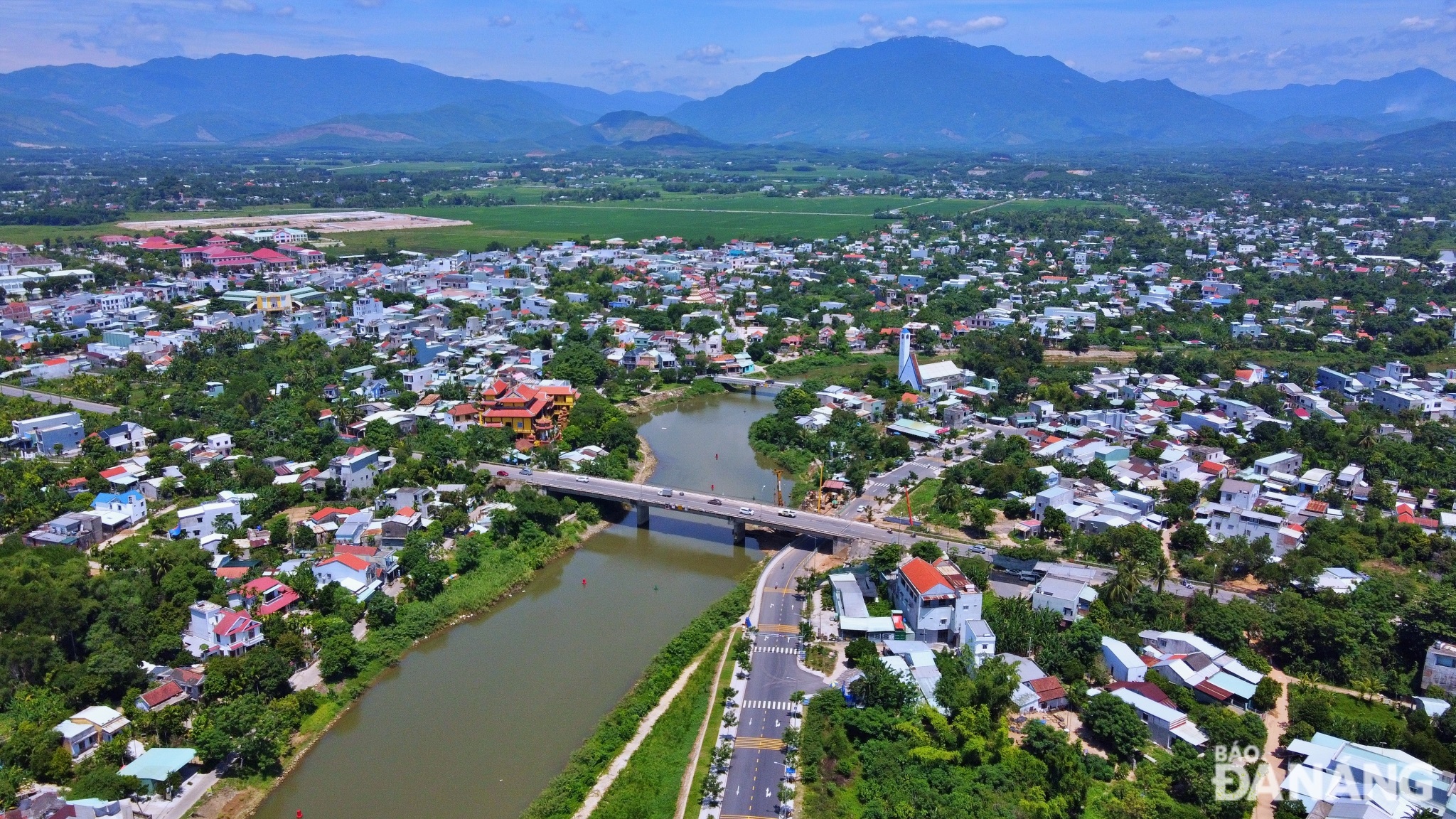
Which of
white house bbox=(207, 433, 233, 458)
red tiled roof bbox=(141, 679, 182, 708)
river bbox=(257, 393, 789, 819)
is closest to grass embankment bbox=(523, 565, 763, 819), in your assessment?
river bbox=(257, 393, 789, 819)

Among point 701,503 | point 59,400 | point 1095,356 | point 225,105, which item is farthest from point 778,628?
point 225,105

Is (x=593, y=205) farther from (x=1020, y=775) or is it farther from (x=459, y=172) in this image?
(x=1020, y=775)

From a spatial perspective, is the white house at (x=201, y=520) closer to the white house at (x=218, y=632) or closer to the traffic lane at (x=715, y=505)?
the white house at (x=218, y=632)

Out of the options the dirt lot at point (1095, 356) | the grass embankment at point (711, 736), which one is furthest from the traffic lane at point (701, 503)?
the dirt lot at point (1095, 356)

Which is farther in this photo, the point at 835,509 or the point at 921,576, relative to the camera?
the point at 835,509

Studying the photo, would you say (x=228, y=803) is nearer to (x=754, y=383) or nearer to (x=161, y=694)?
(x=161, y=694)
